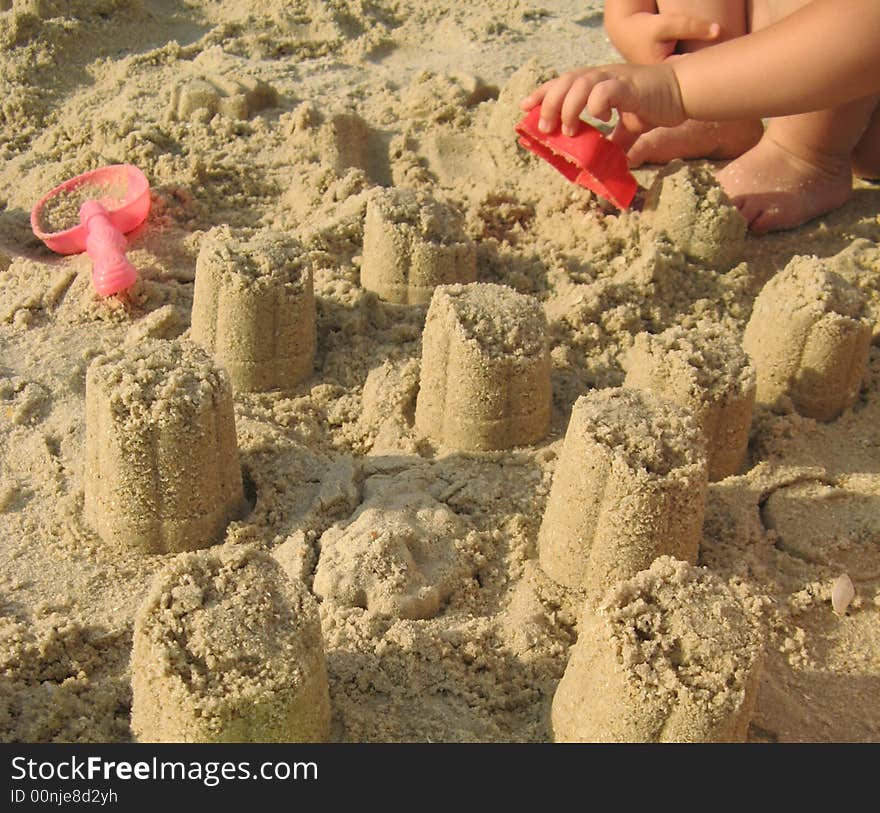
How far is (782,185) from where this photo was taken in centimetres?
246

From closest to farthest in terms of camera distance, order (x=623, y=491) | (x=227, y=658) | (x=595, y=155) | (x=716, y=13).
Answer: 1. (x=227, y=658)
2. (x=623, y=491)
3. (x=595, y=155)
4. (x=716, y=13)

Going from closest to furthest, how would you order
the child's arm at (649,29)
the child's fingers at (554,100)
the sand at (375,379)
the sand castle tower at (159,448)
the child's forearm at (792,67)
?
the sand at (375,379) < the sand castle tower at (159,448) < the child's forearm at (792,67) < the child's fingers at (554,100) < the child's arm at (649,29)

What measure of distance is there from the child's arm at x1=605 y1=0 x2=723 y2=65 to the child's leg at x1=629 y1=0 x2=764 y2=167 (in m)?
0.02

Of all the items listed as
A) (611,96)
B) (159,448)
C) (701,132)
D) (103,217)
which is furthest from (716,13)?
(159,448)

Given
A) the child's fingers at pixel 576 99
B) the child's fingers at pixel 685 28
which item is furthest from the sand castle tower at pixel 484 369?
the child's fingers at pixel 685 28

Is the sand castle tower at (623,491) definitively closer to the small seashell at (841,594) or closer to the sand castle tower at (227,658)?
the small seashell at (841,594)

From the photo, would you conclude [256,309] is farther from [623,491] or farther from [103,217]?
[623,491]

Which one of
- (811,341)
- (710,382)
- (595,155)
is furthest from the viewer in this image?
(595,155)

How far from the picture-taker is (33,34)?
10.4ft

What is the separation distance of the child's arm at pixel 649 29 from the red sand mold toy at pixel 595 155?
1.31 ft

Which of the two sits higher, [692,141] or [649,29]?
[649,29]

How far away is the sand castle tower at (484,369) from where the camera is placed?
71.0 inches

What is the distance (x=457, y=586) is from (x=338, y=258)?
0.94 m

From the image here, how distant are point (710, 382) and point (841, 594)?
15.4 inches
